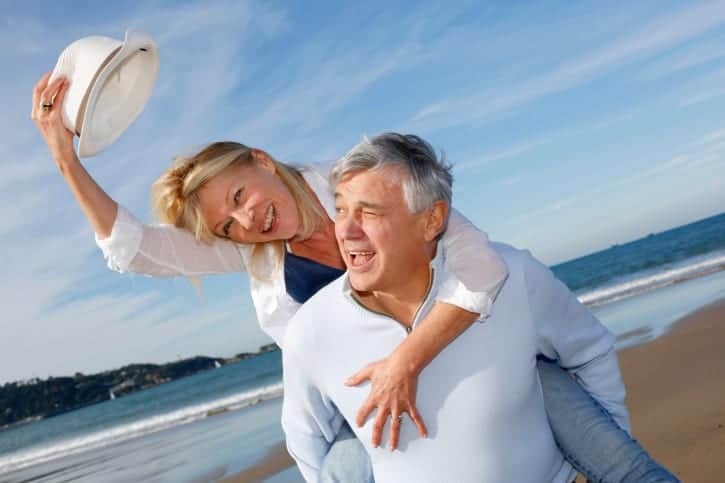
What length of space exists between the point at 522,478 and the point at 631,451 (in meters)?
0.33

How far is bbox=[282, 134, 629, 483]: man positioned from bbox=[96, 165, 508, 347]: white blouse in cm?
9

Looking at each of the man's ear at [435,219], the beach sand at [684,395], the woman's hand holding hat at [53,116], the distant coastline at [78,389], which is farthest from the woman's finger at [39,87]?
the distant coastline at [78,389]

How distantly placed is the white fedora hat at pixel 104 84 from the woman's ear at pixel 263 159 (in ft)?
1.82

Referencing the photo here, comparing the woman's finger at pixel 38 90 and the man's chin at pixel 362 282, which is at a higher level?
the woman's finger at pixel 38 90

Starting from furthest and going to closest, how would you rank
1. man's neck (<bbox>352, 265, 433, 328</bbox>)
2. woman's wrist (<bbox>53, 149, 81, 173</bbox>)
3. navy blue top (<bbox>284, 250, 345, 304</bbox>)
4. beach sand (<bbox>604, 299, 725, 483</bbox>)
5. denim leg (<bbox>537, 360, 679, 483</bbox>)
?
1. beach sand (<bbox>604, 299, 725, 483</bbox>)
2. navy blue top (<bbox>284, 250, 345, 304</bbox>)
3. woman's wrist (<bbox>53, 149, 81, 173</bbox>)
4. man's neck (<bbox>352, 265, 433, 328</bbox>)
5. denim leg (<bbox>537, 360, 679, 483</bbox>)

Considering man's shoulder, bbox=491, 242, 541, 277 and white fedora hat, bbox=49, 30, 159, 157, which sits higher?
white fedora hat, bbox=49, 30, 159, 157

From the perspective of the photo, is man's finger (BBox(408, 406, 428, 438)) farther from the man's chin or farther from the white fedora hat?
the white fedora hat

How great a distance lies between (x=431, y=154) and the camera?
2426 mm

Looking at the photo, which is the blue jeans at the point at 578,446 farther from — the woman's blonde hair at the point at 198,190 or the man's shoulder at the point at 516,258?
the woman's blonde hair at the point at 198,190

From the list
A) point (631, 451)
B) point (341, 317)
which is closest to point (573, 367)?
point (631, 451)

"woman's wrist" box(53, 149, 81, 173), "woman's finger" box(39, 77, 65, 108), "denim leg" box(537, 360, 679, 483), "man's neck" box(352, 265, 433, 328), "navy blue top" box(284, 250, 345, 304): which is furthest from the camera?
"navy blue top" box(284, 250, 345, 304)

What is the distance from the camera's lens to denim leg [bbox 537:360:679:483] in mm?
2146

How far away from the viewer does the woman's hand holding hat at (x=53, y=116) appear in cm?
254

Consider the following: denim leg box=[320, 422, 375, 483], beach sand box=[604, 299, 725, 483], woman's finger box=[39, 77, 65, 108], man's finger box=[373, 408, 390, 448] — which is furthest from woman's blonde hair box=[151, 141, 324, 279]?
beach sand box=[604, 299, 725, 483]
